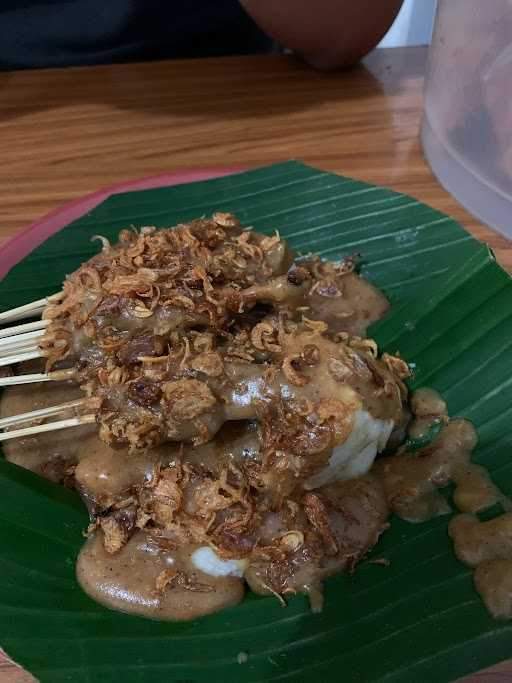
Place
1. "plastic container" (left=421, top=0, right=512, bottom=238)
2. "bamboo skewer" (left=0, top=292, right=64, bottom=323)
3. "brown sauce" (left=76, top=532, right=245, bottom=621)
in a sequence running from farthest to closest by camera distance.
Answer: "plastic container" (left=421, top=0, right=512, bottom=238)
"bamboo skewer" (left=0, top=292, right=64, bottom=323)
"brown sauce" (left=76, top=532, right=245, bottom=621)

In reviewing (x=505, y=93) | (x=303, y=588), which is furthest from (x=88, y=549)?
(x=505, y=93)

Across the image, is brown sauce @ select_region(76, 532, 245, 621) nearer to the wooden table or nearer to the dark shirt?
the wooden table

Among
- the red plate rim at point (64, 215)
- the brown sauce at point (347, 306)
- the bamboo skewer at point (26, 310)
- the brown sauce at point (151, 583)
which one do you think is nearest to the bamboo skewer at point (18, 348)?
the bamboo skewer at point (26, 310)

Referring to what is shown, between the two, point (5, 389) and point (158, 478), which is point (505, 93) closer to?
point (158, 478)

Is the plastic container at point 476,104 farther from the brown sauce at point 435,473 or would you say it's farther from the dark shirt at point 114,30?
the dark shirt at point 114,30

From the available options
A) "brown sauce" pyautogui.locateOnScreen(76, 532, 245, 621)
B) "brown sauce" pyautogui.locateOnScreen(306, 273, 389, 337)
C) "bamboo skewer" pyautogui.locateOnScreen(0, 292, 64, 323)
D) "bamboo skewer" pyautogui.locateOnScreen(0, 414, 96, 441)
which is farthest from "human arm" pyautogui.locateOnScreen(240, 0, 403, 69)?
"brown sauce" pyautogui.locateOnScreen(76, 532, 245, 621)
